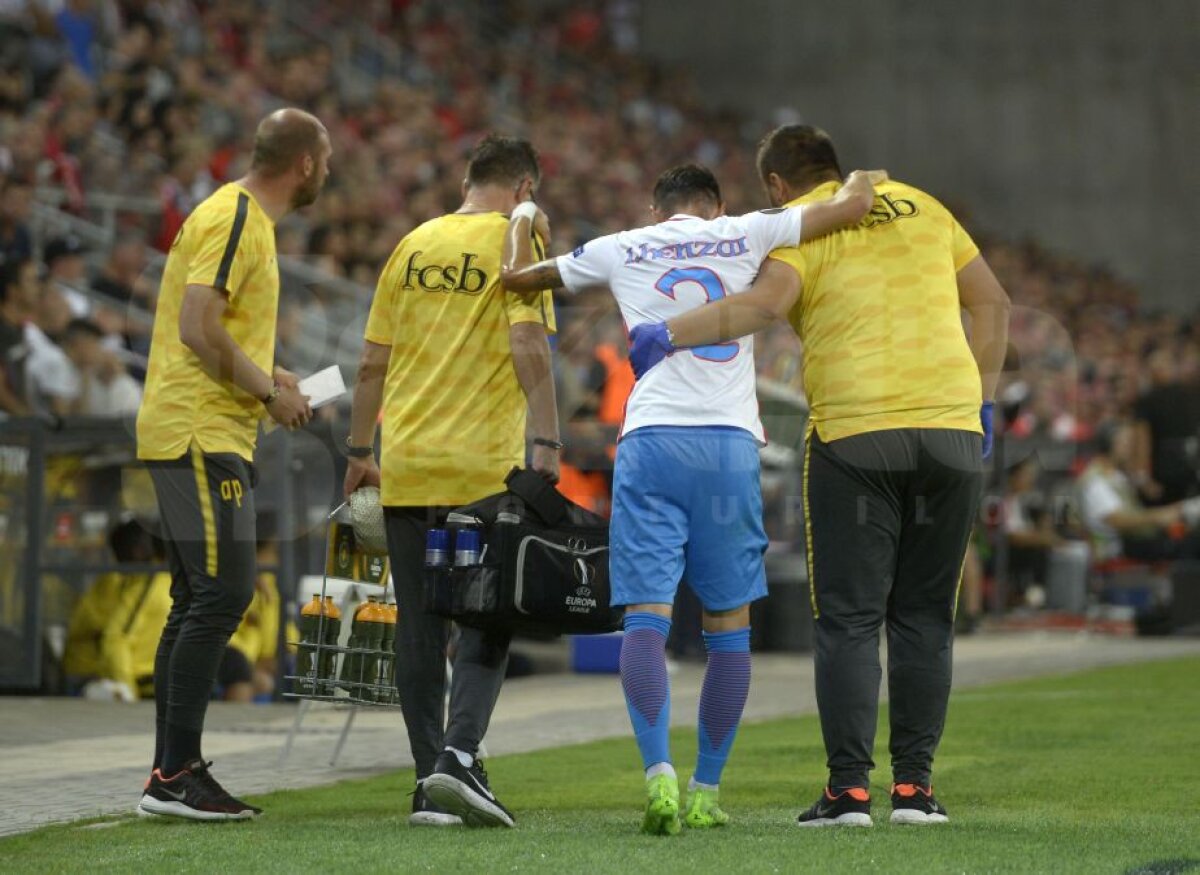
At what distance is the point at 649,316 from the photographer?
18.4 ft

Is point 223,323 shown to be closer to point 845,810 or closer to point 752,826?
point 752,826

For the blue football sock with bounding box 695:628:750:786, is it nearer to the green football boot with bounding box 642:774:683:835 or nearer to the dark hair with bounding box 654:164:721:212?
the green football boot with bounding box 642:774:683:835

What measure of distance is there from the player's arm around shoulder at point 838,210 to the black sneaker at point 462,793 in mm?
1759

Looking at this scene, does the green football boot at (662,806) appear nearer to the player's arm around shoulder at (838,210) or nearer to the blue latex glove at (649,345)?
the blue latex glove at (649,345)

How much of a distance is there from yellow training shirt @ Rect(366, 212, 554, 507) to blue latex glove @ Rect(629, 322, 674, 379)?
44cm

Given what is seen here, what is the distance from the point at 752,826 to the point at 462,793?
809 mm

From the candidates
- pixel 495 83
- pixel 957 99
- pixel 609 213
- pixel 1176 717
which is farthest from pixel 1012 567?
pixel 957 99

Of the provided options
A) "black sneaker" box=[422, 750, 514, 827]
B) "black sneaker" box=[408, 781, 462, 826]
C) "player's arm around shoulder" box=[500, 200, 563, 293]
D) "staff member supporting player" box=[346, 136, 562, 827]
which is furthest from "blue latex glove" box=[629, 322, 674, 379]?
"black sneaker" box=[408, 781, 462, 826]

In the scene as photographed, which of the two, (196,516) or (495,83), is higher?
(495,83)

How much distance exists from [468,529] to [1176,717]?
4.46 m

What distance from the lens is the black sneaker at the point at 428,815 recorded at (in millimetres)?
5762

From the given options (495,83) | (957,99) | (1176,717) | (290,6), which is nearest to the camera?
(1176,717)

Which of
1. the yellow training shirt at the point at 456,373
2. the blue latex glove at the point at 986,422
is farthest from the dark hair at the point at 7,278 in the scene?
the blue latex glove at the point at 986,422

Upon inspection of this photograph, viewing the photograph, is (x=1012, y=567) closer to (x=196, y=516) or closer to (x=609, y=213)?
(x=609, y=213)
